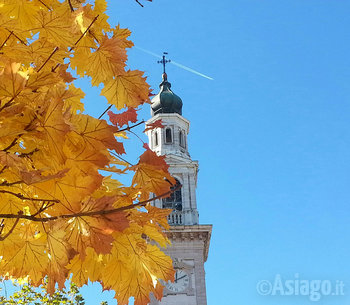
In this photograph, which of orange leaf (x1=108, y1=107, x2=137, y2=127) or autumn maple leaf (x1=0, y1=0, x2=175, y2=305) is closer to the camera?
autumn maple leaf (x1=0, y1=0, x2=175, y2=305)

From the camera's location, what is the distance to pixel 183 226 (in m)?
29.7

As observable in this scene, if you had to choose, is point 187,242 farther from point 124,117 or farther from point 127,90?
point 127,90

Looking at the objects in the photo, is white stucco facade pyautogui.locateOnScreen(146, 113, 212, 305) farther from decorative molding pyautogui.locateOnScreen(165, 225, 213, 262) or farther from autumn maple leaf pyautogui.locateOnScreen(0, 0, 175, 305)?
autumn maple leaf pyautogui.locateOnScreen(0, 0, 175, 305)

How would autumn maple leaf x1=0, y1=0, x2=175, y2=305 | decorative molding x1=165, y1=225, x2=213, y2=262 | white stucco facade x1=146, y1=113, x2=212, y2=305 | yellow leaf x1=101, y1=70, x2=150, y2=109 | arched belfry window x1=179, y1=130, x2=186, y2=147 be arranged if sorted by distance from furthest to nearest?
1. arched belfry window x1=179, y1=130, x2=186, y2=147
2. decorative molding x1=165, y1=225, x2=213, y2=262
3. white stucco facade x1=146, y1=113, x2=212, y2=305
4. yellow leaf x1=101, y1=70, x2=150, y2=109
5. autumn maple leaf x1=0, y1=0, x2=175, y2=305

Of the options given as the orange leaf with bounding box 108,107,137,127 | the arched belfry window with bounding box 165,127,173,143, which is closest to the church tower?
the arched belfry window with bounding box 165,127,173,143

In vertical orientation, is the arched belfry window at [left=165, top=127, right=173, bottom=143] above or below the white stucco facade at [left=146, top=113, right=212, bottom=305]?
above

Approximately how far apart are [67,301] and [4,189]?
518 inches

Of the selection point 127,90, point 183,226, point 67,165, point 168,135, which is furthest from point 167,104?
point 67,165

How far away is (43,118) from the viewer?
1.46 metres

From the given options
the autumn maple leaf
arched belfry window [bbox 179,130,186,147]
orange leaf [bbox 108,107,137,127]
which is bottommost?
the autumn maple leaf

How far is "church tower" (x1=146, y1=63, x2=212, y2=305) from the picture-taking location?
1145 inches

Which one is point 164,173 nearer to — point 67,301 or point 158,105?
point 67,301

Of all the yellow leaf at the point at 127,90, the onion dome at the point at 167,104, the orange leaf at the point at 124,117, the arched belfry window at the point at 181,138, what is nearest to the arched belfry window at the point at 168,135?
the arched belfry window at the point at 181,138

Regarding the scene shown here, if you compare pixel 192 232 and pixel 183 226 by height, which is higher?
pixel 183 226
